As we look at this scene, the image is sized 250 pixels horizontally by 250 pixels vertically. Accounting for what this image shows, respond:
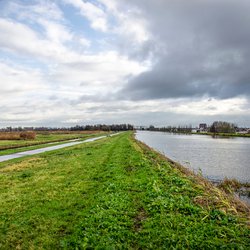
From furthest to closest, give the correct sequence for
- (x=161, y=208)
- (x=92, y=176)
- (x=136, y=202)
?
(x=92, y=176) → (x=136, y=202) → (x=161, y=208)

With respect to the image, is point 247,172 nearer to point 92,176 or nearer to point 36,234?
point 92,176

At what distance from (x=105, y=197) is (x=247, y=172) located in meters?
15.8

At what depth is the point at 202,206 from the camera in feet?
28.8

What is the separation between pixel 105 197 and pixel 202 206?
371 cm

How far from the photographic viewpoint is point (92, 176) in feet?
49.7

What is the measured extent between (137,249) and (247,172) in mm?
18207

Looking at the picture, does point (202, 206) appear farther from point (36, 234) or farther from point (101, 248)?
point (36, 234)

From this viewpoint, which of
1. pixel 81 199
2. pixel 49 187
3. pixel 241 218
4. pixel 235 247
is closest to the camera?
pixel 235 247

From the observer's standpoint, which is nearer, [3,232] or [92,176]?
[3,232]

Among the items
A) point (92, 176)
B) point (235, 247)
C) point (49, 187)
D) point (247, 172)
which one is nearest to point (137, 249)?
point (235, 247)

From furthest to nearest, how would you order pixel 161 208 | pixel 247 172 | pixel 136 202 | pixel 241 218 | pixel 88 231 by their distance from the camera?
pixel 247 172 < pixel 136 202 < pixel 161 208 < pixel 241 218 < pixel 88 231

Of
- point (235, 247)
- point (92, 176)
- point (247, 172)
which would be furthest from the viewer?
point (247, 172)

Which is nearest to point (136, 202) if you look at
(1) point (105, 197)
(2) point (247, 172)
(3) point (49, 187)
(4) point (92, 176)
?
(1) point (105, 197)

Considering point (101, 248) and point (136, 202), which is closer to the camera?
point (101, 248)
